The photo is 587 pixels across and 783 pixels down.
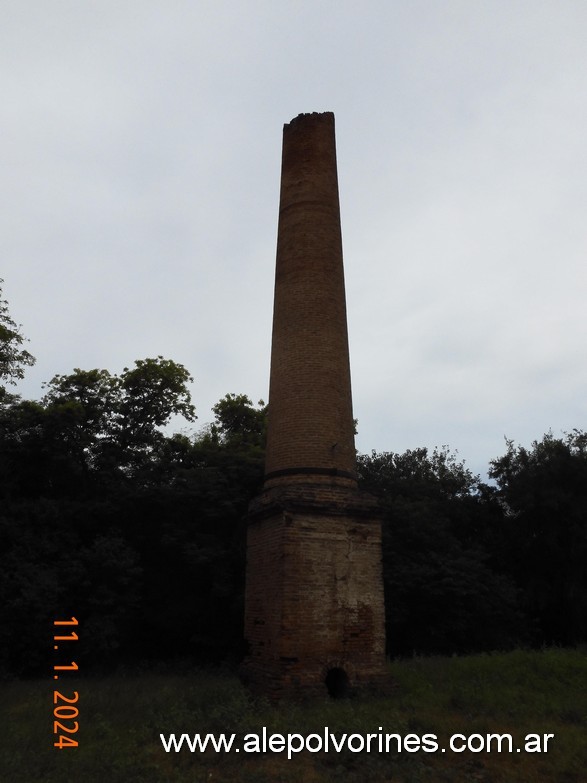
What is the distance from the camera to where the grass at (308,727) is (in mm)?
6191

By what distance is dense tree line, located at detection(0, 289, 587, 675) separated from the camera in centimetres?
1461

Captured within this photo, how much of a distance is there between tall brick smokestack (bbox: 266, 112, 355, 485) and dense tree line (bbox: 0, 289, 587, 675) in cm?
708

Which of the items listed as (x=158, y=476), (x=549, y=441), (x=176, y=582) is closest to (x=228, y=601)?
(x=176, y=582)

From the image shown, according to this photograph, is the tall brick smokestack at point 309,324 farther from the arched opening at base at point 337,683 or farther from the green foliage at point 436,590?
the green foliage at point 436,590

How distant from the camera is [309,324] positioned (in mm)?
10406

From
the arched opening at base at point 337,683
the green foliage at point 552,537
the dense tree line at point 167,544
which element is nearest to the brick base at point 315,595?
the arched opening at base at point 337,683

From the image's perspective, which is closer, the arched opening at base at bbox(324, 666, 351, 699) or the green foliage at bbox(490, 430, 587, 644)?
the arched opening at base at bbox(324, 666, 351, 699)

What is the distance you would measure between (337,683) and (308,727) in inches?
74.0

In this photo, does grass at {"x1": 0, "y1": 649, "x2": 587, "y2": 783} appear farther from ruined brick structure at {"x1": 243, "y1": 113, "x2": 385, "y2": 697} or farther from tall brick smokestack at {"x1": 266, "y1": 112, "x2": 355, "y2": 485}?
tall brick smokestack at {"x1": 266, "y1": 112, "x2": 355, "y2": 485}

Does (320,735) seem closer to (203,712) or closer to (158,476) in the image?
(203,712)
